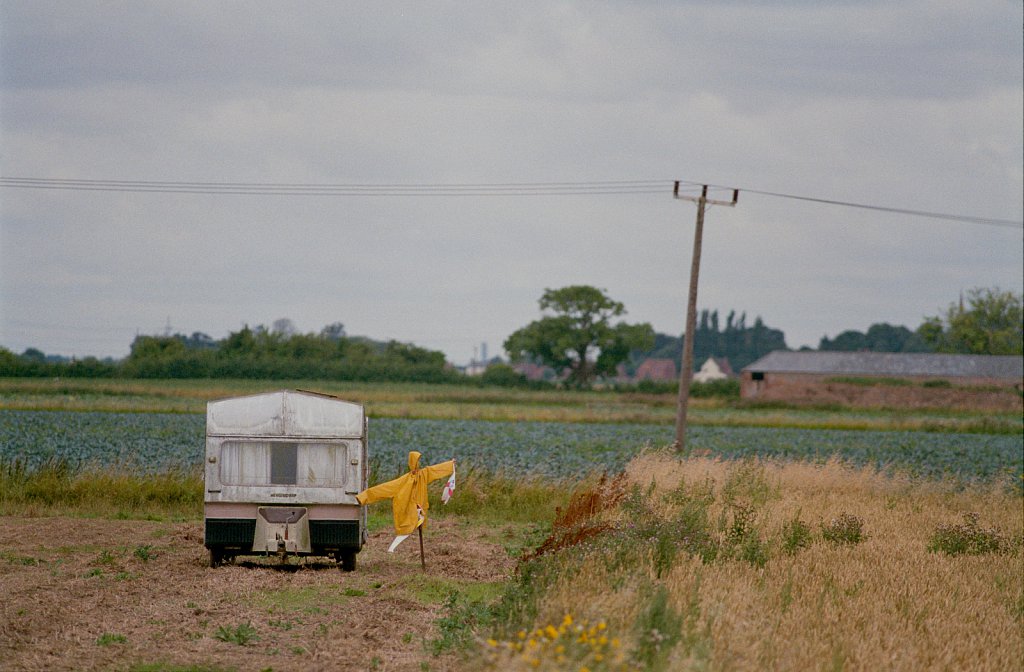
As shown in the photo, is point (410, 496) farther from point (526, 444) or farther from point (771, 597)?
point (526, 444)

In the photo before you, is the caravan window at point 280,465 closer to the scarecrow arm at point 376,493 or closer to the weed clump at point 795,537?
the scarecrow arm at point 376,493

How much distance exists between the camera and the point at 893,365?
96.1 meters

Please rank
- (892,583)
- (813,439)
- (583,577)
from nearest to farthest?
(583,577) < (892,583) < (813,439)

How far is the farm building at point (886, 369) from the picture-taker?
9319 centimetres

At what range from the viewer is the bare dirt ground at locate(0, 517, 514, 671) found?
10094 millimetres

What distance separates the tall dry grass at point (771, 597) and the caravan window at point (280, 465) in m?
3.46

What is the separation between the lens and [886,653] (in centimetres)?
907

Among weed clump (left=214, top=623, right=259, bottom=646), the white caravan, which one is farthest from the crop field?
weed clump (left=214, top=623, right=259, bottom=646)

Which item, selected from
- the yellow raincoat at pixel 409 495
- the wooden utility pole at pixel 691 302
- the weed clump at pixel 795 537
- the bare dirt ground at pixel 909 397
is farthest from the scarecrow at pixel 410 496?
the bare dirt ground at pixel 909 397

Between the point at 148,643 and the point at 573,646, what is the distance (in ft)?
16.4

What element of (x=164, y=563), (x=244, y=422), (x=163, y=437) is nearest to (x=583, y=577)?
(x=244, y=422)

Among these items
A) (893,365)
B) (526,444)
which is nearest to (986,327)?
(893,365)

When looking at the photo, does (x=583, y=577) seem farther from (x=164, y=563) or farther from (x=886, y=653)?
(x=164, y=563)

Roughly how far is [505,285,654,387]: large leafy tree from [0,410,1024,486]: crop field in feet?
180
